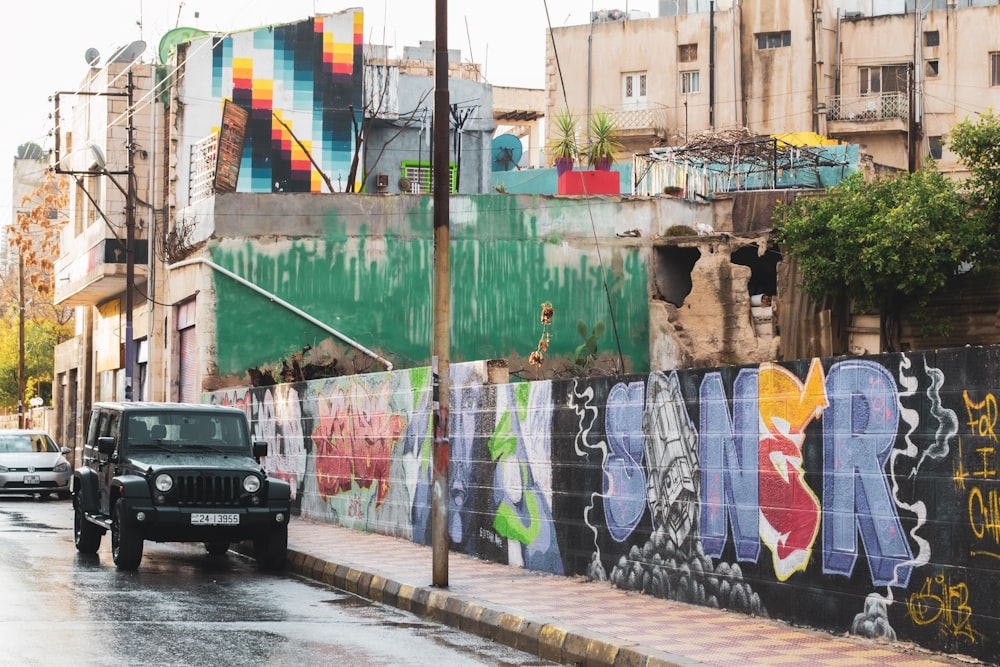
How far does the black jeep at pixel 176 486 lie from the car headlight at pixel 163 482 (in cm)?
1

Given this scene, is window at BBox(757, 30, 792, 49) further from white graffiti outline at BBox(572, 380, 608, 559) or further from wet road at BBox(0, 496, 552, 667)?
white graffiti outline at BBox(572, 380, 608, 559)

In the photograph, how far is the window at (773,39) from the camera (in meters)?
59.0

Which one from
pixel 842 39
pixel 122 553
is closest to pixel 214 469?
pixel 122 553

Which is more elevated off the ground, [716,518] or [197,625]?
[716,518]

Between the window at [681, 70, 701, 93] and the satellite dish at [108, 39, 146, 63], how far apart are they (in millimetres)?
25510

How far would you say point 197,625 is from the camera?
11.0 metres

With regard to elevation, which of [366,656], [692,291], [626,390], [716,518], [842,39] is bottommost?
[366,656]

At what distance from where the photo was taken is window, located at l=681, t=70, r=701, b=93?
197ft

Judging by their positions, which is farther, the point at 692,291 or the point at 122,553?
the point at 692,291

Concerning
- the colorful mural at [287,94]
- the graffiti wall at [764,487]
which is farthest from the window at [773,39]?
the graffiti wall at [764,487]

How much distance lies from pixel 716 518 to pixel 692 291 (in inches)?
861

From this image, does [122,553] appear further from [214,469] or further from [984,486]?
[984,486]

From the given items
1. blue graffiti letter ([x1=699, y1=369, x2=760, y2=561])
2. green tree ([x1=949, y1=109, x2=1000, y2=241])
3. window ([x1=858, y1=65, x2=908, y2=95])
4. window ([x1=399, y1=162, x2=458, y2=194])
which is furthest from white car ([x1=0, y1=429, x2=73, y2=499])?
window ([x1=858, y1=65, x2=908, y2=95])

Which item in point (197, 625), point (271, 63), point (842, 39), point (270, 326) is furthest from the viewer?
point (842, 39)
